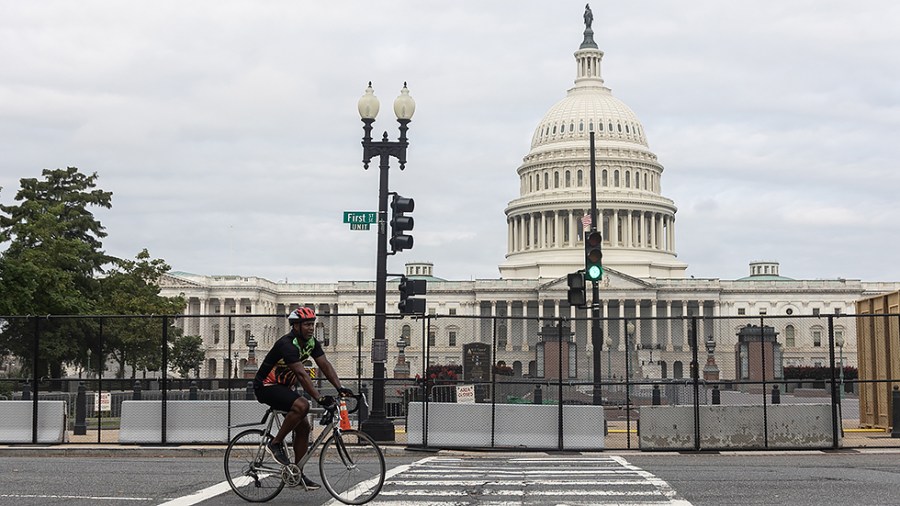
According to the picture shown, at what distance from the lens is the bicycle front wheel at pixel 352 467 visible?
43.8 ft

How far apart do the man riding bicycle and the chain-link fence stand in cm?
897

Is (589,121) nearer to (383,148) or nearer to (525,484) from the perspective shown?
(383,148)

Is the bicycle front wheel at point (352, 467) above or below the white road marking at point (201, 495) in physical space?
above

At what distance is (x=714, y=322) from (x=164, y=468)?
13.4 metres

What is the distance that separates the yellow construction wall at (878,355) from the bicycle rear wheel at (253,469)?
17.5 metres

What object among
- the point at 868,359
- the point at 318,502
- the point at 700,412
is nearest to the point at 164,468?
the point at 318,502

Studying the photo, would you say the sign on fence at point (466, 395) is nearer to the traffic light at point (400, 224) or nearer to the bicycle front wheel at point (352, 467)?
the traffic light at point (400, 224)

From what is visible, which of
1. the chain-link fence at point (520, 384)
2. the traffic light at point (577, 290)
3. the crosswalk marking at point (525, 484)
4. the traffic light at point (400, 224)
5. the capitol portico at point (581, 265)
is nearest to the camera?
the crosswalk marking at point (525, 484)

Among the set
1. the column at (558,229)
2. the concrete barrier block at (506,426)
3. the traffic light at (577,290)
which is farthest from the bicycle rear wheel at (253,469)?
the column at (558,229)

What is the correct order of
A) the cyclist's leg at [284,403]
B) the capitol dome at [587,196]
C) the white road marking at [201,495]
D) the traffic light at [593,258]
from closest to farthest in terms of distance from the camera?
1. the cyclist's leg at [284,403]
2. the white road marking at [201,495]
3. the traffic light at [593,258]
4. the capitol dome at [587,196]

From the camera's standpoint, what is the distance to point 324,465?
13.4 m

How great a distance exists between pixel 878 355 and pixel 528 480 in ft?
51.0

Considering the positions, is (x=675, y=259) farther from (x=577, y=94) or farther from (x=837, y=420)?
(x=837, y=420)

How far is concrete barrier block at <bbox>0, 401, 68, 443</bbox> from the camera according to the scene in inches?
965
